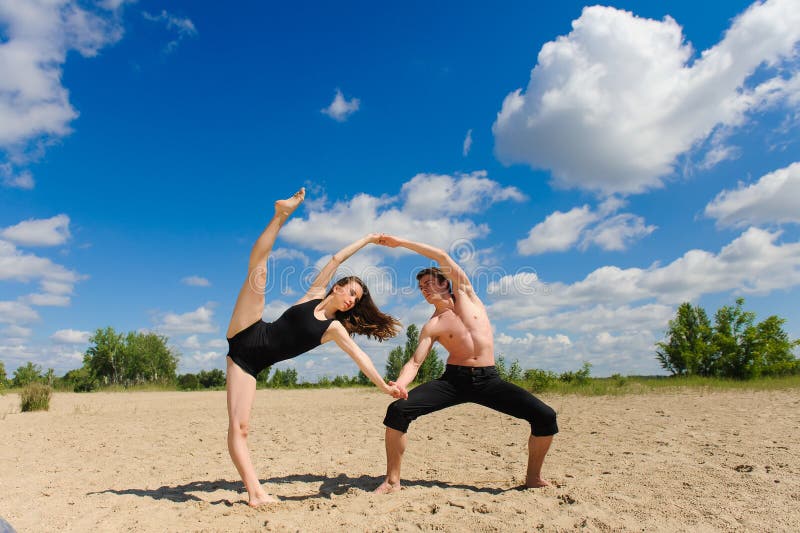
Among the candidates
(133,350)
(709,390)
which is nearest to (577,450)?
(709,390)

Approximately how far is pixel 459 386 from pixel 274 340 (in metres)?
1.78

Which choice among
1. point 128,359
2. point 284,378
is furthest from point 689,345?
point 128,359

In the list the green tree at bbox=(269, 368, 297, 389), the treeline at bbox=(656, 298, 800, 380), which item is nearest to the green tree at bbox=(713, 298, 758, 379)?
the treeline at bbox=(656, 298, 800, 380)

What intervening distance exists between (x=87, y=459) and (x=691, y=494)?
7655 millimetres

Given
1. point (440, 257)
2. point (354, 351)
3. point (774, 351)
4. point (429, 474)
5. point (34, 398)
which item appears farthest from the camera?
point (774, 351)

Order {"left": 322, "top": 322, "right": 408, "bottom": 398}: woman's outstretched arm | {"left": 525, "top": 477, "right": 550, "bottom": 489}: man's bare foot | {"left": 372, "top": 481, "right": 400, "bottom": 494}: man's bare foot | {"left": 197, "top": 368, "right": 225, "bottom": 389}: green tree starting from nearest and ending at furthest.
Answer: {"left": 322, "top": 322, "right": 408, "bottom": 398}: woman's outstretched arm
{"left": 372, "top": 481, "right": 400, "bottom": 494}: man's bare foot
{"left": 525, "top": 477, "right": 550, "bottom": 489}: man's bare foot
{"left": 197, "top": 368, "right": 225, "bottom": 389}: green tree

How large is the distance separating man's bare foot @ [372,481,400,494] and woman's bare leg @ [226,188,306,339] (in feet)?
6.51

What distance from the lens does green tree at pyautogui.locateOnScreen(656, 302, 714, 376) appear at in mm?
25734

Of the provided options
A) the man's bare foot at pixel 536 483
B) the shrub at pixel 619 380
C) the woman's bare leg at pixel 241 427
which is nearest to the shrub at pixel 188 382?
the shrub at pixel 619 380

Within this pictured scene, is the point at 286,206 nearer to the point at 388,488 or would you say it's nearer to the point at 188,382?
the point at 388,488

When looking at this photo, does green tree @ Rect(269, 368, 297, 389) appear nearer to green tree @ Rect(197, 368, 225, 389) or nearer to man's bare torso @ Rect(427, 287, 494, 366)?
green tree @ Rect(197, 368, 225, 389)

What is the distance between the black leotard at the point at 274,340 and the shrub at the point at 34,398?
12.5 m

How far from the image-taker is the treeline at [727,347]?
82.0 ft

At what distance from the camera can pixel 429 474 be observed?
18.9 feet
